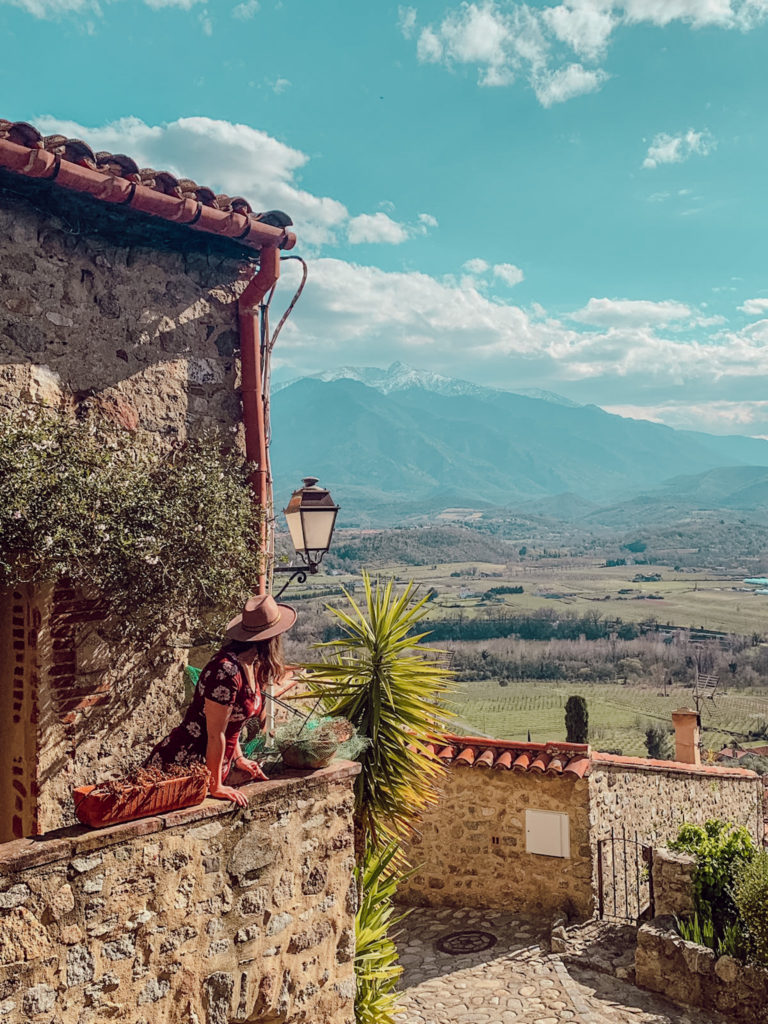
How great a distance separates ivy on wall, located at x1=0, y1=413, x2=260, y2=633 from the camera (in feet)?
15.1

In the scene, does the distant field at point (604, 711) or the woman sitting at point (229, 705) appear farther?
the distant field at point (604, 711)

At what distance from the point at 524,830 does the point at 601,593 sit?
88.4 m

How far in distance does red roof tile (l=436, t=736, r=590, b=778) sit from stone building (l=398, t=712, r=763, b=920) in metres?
0.01

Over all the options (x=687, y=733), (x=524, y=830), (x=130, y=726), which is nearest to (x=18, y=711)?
(x=130, y=726)

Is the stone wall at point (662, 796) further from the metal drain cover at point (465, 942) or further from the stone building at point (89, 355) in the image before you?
the stone building at point (89, 355)

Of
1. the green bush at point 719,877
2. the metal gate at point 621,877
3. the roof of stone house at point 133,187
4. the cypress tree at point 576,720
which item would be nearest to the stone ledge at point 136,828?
the roof of stone house at point 133,187

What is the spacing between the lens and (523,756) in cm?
937

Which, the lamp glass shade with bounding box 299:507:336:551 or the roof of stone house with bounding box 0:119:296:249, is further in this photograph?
the lamp glass shade with bounding box 299:507:336:551

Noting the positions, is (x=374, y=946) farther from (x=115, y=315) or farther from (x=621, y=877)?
(x=621, y=877)

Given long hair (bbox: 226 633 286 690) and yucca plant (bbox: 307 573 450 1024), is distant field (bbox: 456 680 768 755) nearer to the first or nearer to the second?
yucca plant (bbox: 307 573 450 1024)

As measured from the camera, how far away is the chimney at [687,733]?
1373cm

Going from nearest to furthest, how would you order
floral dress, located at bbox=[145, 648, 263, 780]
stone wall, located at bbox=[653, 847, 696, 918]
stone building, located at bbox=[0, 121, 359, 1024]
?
stone building, located at bbox=[0, 121, 359, 1024], floral dress, located at bbox=[145, 648, 263, 780], stone wall, located at bbox=[653, 847, 696, 918]

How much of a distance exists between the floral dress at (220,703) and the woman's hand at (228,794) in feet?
0.48

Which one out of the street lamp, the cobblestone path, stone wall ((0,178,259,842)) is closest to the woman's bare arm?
stone wall ((0,178,259,842))
